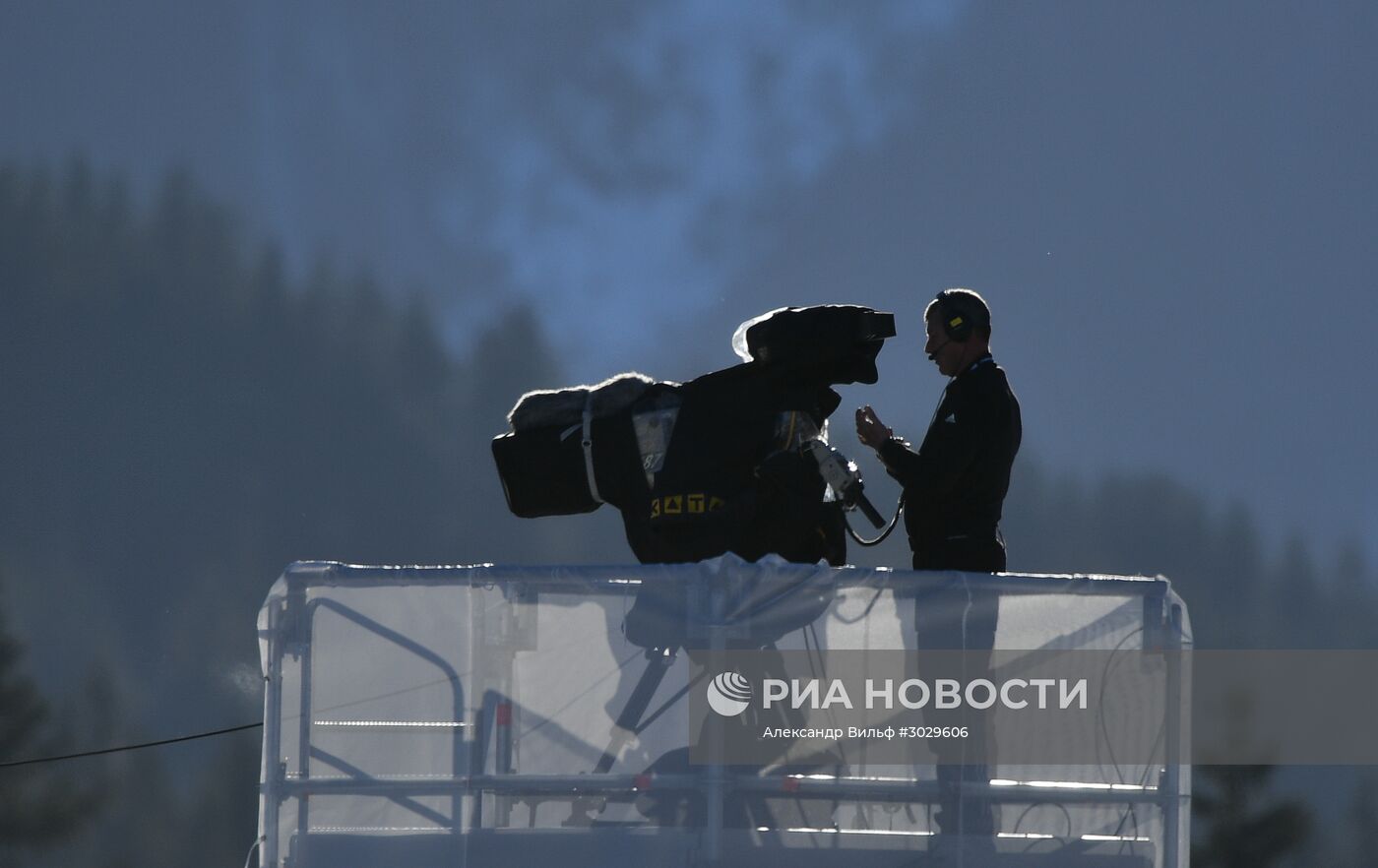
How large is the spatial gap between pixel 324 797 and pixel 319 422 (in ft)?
328

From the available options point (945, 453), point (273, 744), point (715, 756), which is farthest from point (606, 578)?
point (945, 453)

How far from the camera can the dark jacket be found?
6.57 meters

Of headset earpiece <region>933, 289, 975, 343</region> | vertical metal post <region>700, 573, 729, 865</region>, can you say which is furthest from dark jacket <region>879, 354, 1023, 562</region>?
vertical metal post <region>700, 573, 729, 865</region>

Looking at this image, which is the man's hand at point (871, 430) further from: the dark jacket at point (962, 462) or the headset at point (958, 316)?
the headset at point (958, 316)

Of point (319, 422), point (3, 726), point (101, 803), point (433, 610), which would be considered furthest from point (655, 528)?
point (319, 422)

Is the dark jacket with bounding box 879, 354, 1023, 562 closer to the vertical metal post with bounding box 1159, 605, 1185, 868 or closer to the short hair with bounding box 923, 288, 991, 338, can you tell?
the short hair with bounding box 923, 288, 991, 338

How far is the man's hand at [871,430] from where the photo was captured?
650 centimetres

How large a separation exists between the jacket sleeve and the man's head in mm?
200

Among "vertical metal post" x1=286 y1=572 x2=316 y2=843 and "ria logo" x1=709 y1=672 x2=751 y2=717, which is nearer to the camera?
"ria logo" x1=709 y1=672 x2=751 y2=717

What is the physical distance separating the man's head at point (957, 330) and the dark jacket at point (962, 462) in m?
0.06

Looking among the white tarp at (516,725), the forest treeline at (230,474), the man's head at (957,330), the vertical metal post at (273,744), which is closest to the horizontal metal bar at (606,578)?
the white tarp at (516,725)

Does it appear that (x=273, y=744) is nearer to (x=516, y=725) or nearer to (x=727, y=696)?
(x=516, y=725)

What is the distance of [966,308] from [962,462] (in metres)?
0.61

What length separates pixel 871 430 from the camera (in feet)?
21.3
